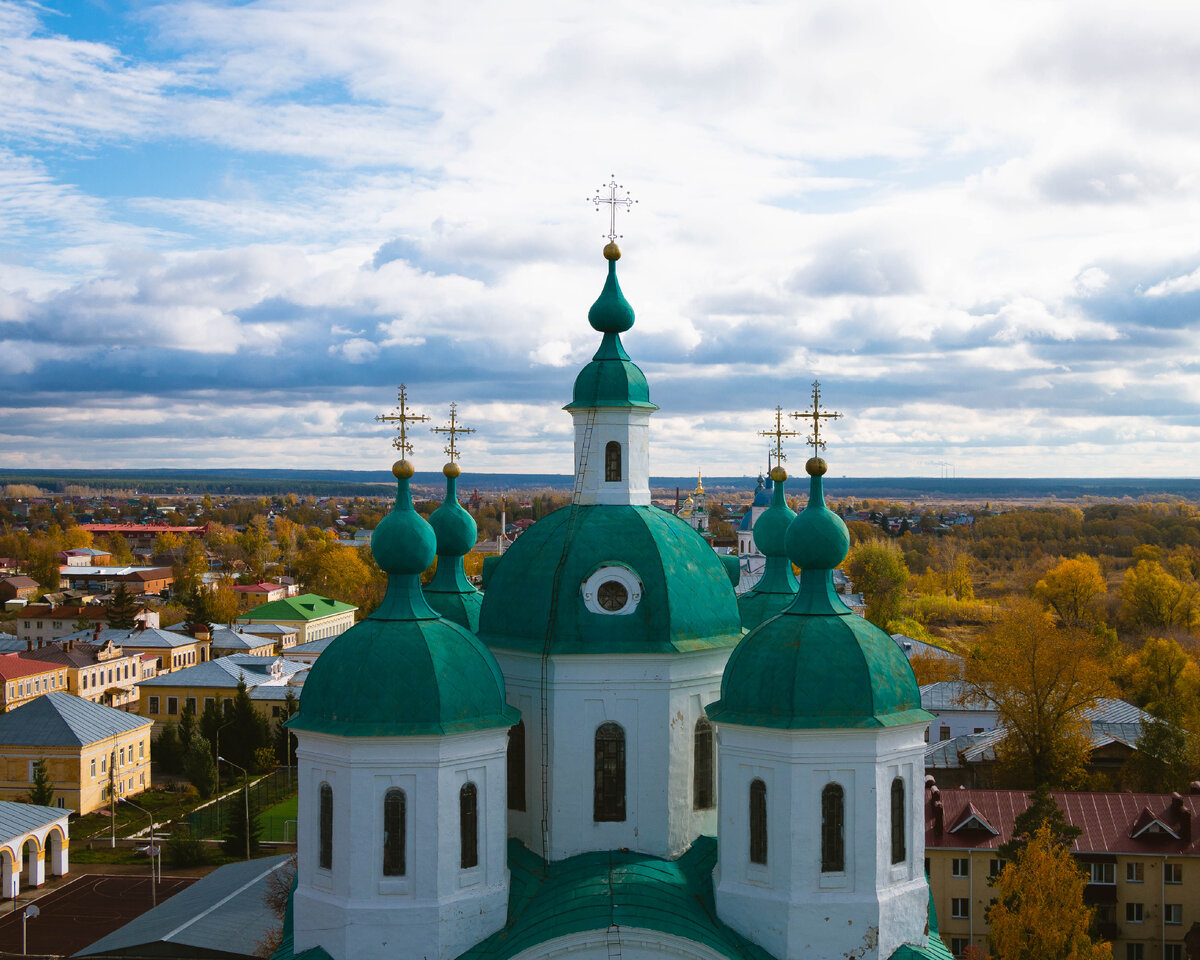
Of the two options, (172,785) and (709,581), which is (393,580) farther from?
(172,785)

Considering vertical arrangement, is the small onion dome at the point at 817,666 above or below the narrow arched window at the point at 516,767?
above

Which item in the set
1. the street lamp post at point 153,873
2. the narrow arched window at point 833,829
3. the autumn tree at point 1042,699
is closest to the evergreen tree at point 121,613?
the street lamp post at point 153,873

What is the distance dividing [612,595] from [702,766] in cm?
297

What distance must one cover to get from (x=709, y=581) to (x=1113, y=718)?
103ft

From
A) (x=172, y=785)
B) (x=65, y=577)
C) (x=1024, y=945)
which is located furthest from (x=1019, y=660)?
(x=65, y=577)

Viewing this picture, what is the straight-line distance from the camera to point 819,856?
15.7m

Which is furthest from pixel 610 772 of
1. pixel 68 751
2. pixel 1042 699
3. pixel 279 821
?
pixel 68 751

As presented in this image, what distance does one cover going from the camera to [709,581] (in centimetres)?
1872

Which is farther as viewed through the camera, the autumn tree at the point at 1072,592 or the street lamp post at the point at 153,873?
the autumn tree at the point at 1072,592

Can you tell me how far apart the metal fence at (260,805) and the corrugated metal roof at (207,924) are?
384 inches

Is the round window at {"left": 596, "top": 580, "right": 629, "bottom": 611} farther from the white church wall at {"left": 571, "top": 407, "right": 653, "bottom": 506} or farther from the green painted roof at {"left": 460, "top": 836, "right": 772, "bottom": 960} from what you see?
the green painted roof at {"left": 460, "top": 836, "right": 772, "bottom": 960}

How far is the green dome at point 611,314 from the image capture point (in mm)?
19531

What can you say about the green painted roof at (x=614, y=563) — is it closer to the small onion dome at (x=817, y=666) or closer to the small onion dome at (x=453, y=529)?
the small onion dome at (x=817, y=666)

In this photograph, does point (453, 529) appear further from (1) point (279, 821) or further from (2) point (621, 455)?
(1) point (279, 821)
